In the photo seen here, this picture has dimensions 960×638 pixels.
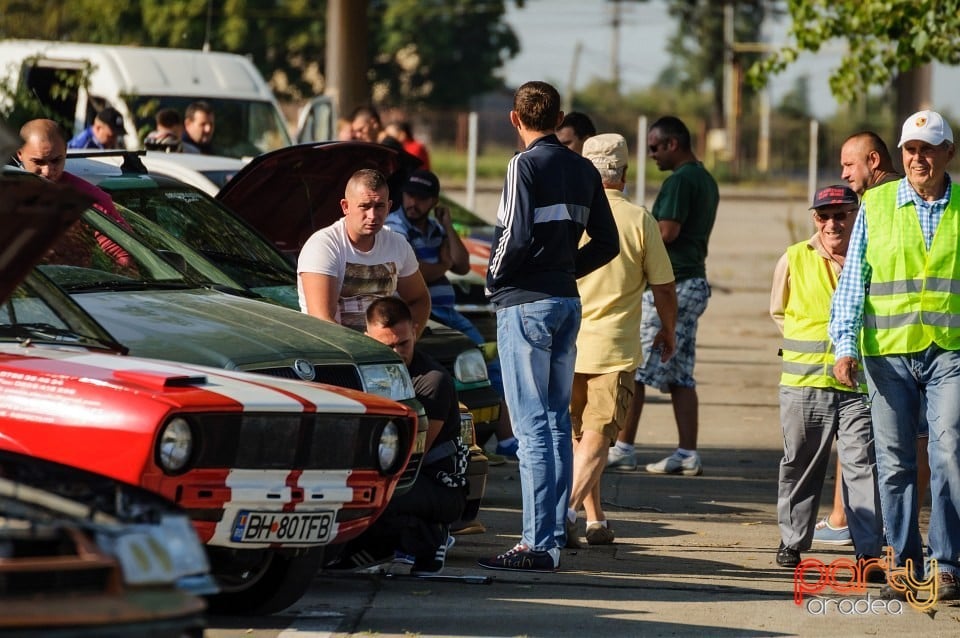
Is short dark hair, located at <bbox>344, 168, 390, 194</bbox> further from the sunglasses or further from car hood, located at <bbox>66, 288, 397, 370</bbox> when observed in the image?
the sunglasses

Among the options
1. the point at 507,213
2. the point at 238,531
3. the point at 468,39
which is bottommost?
the point at 238,531

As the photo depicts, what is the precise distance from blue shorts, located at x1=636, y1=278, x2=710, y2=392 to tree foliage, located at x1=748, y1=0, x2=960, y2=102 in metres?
3.20

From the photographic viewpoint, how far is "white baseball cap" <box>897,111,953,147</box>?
260 inches

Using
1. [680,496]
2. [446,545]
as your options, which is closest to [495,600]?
[446,545]

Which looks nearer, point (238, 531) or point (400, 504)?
point (238, 531)

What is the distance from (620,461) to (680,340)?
0.85 meters

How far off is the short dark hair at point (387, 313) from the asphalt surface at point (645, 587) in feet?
3.55

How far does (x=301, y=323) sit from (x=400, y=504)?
0.92m

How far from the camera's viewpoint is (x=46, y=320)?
6.05 metres

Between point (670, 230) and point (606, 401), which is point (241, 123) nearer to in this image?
point (670, 230)

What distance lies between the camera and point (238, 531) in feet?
17.9

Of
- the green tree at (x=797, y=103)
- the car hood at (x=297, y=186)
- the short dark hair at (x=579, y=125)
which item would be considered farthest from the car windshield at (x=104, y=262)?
the green tree at (x=797, y=103)

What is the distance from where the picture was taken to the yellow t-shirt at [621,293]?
7.91 meters

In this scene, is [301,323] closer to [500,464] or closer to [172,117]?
[500,464]
